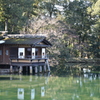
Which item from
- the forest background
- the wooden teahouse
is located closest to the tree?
the forest background

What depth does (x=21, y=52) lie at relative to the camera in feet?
82.9

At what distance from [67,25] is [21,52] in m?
18.7

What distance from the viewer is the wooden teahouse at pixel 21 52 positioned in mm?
24250

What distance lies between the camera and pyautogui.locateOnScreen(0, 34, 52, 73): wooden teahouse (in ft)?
79.6

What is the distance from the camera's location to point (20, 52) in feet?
82.9

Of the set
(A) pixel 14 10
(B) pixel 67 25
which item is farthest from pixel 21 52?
(B) pixel 67 25

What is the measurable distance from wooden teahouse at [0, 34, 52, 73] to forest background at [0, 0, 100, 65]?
8824mm

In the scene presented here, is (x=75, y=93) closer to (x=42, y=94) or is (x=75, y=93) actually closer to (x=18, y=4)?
(x=42, y=94)

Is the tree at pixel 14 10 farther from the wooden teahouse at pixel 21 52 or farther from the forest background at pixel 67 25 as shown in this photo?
the wooden teahouse at pixel 21 52

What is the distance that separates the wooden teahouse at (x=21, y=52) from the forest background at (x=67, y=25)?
28.9 feet

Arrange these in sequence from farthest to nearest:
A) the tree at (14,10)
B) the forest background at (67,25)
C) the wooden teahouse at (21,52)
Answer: the forest background at (67,25) → the tree at (14,10) → the wooden teahouse at (21,52)

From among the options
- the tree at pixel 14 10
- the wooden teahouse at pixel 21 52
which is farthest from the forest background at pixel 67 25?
the wooden teahouse at pixel 21 52

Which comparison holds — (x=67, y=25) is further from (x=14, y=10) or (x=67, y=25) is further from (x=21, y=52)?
(x=21, y=52)

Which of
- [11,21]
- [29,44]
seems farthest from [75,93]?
[11,21]
